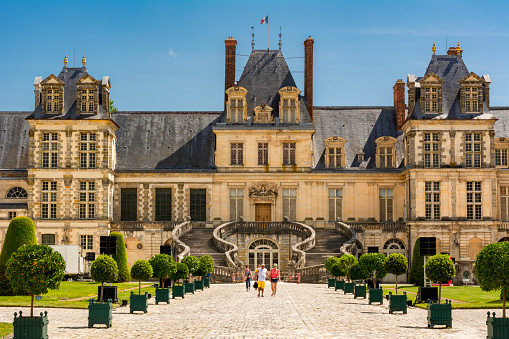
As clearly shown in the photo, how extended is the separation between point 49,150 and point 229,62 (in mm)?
14904

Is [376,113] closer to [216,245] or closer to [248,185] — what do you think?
[248,185]

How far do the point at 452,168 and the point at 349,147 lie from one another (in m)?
8.48

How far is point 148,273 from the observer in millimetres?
30672

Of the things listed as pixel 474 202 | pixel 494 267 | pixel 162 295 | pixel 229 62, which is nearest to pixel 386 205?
pixel 474 202

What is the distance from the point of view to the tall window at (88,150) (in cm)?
5491

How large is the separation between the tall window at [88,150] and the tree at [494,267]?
1505 inches

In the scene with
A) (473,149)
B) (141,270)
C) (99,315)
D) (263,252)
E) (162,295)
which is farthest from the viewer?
(473,149)

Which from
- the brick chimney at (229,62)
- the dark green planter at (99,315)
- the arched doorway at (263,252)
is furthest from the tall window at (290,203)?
the dark green planter at (99,315)

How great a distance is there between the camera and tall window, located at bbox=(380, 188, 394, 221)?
5706 centimetres

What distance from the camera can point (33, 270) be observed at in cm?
2031

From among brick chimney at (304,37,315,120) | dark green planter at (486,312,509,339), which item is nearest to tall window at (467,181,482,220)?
brick chimney at (304,37,315,120)

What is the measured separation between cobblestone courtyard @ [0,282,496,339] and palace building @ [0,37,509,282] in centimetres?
2147

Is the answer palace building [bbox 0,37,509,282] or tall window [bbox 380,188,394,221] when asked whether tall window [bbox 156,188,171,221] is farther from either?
tall window [bbox 380,188,394,221]

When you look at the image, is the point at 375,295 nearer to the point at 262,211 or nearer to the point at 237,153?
the point at 262,211
